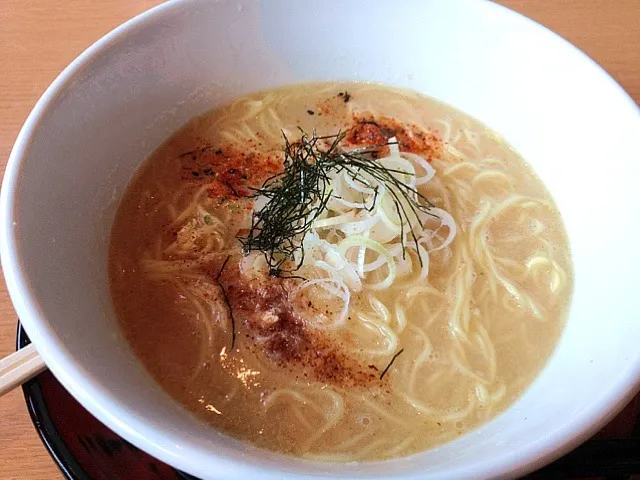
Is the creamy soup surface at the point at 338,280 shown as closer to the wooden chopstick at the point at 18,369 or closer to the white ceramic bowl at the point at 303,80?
the white ceramic bowl at the point at 303,80

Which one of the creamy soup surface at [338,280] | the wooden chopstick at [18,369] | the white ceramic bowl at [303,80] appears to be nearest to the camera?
the white ceramic bowl at [303,80]

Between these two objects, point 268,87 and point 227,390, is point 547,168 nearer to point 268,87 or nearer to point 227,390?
point 268,87

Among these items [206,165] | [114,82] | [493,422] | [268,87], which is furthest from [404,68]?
[493,422]

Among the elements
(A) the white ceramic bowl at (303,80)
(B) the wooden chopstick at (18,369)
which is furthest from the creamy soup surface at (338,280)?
(B) the wooden chopstick at (18,369)

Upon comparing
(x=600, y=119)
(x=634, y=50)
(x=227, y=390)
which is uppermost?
(x=634, y=50)

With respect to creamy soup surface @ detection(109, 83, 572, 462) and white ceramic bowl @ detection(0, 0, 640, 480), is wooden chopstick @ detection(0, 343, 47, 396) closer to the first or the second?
white ceramic bowl @ detection(0, 0, 640, 480)

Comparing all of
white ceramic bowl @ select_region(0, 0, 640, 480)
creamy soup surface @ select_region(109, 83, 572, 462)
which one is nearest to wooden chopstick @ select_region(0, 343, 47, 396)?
white ceramic bowl @ select_region(0, 0, 640, 480)

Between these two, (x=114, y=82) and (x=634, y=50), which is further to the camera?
(x=634, y=50)

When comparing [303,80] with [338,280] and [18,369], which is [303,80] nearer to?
[338,280]
